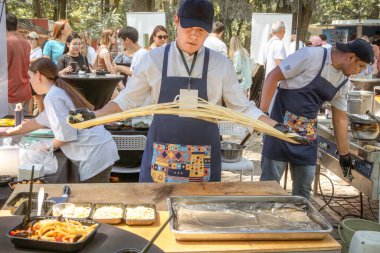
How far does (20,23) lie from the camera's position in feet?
48.9

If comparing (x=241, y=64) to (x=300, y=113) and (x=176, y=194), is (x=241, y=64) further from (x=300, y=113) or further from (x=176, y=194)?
(x=176, y=194)

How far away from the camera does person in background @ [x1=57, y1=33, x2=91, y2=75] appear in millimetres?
6160

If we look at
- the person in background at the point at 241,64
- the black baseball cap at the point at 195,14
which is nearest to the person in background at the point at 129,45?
the person in background at the point at 241,64

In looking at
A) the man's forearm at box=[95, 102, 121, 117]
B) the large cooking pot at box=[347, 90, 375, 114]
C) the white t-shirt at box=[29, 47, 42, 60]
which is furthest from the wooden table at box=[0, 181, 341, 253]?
the white t-shirt at box=[29, 47, 42, 60]

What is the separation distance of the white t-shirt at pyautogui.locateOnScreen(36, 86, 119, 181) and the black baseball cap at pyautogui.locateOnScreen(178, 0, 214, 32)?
1103 mm

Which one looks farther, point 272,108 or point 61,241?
point 272,108

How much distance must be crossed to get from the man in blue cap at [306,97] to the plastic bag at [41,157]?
1.40 m

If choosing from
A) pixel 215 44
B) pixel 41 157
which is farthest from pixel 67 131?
pixel 215 44

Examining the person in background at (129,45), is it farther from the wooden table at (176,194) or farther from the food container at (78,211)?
the food container at (78,211)

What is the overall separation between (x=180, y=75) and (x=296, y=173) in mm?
1465

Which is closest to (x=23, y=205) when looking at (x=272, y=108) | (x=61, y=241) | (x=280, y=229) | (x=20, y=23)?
(x=61, y=241)

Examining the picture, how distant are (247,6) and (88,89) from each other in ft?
28.6

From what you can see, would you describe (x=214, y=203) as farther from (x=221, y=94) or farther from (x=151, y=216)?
(x=221, y=94)

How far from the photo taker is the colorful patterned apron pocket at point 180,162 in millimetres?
2266
